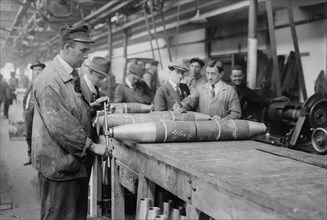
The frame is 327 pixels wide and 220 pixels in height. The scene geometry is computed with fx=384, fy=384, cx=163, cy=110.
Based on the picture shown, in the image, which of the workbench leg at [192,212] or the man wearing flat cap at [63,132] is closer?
the workbench leg at [192,212]

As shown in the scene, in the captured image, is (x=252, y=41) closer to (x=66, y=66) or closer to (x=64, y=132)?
(x=66, y=66)

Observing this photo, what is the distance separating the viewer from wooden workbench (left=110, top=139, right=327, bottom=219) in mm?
1736

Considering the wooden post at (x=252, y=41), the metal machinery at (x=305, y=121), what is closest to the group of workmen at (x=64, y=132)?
the metal machinery at (x=305, y=121)

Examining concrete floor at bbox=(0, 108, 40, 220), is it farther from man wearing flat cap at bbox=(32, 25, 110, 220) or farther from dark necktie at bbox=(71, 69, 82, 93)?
dark necktie at bbox=(71, 69, 82, 93)

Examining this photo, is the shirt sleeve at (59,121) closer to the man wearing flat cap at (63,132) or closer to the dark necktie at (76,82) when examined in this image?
the man wearing flat cap at (63,132)

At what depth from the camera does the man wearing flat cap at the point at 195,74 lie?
6047 millimetres

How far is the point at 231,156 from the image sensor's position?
2.72 m

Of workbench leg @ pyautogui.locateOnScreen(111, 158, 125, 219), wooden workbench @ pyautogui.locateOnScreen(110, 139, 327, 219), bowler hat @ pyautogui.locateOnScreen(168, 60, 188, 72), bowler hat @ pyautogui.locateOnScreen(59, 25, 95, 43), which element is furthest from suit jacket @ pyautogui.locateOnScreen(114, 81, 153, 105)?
bowler hat @ pyautogui.locateOnScreen(59, 25, 95, 43)

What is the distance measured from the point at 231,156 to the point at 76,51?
1499 millimetres

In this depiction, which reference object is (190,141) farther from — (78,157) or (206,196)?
(206,196)

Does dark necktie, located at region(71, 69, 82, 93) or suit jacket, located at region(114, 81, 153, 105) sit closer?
dark necktie, located at region(71, 69, 82, 93)

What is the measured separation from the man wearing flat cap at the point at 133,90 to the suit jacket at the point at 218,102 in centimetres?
149

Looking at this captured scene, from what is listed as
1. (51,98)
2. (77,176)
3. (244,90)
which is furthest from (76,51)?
(244,90)

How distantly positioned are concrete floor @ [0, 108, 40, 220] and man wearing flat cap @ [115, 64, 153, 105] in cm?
187
